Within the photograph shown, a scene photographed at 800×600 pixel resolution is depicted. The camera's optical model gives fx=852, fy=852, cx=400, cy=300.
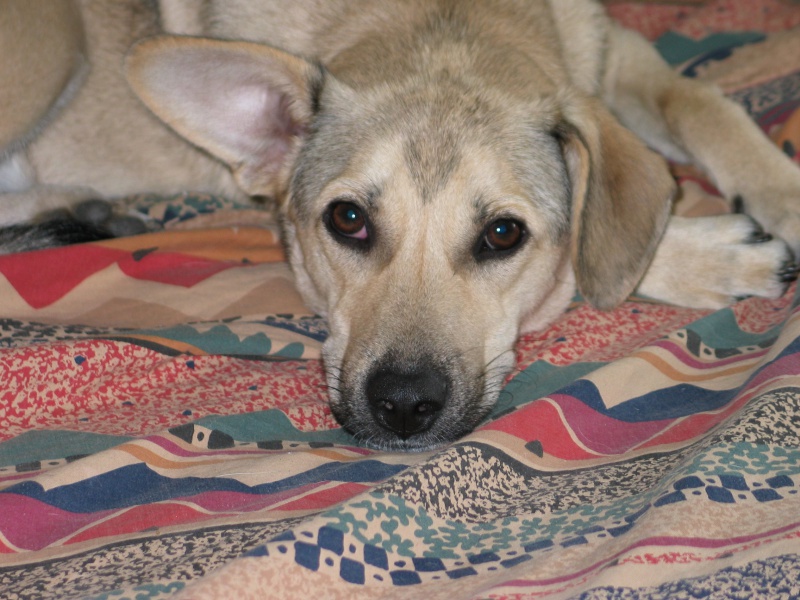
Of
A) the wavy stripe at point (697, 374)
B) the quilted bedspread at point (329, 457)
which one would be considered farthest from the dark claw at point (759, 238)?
the wavy stripe at point (697, 374)

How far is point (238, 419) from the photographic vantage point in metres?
2.58

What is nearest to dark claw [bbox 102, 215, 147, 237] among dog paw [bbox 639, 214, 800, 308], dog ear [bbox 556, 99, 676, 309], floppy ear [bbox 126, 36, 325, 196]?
floppy ear [bbox 126, 36, 325, 196]

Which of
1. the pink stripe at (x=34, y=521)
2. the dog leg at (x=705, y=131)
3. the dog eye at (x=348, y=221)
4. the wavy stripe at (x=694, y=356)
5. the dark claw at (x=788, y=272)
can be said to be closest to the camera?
the pink stripe at (x=34, y=521)

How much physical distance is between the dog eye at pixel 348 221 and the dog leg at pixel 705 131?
5.23 ft

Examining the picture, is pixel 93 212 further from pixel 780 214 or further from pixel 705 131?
pixel 780 214

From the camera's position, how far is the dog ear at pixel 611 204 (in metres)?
2.82

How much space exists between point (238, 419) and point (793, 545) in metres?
1.54

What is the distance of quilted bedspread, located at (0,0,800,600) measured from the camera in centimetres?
186

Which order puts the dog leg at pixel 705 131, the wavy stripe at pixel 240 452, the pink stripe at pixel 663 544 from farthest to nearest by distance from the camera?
the dog leg at pixel 705 131 < the wavy stripe at pixel 240 452 < the pink stripe at pixel 663 544

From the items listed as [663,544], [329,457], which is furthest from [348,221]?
[663,544]

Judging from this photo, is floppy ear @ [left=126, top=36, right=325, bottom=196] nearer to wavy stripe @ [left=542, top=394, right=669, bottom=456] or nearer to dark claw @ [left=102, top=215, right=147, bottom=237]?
dark claw @ [left=102, top=215, right=147, bottom=237]

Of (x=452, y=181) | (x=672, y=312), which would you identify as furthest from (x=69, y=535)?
(x=672, y=312)

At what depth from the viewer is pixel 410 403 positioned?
96.3 inches

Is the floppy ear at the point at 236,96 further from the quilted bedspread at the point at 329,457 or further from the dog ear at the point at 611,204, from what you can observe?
the dog ear at the point at 611,204
